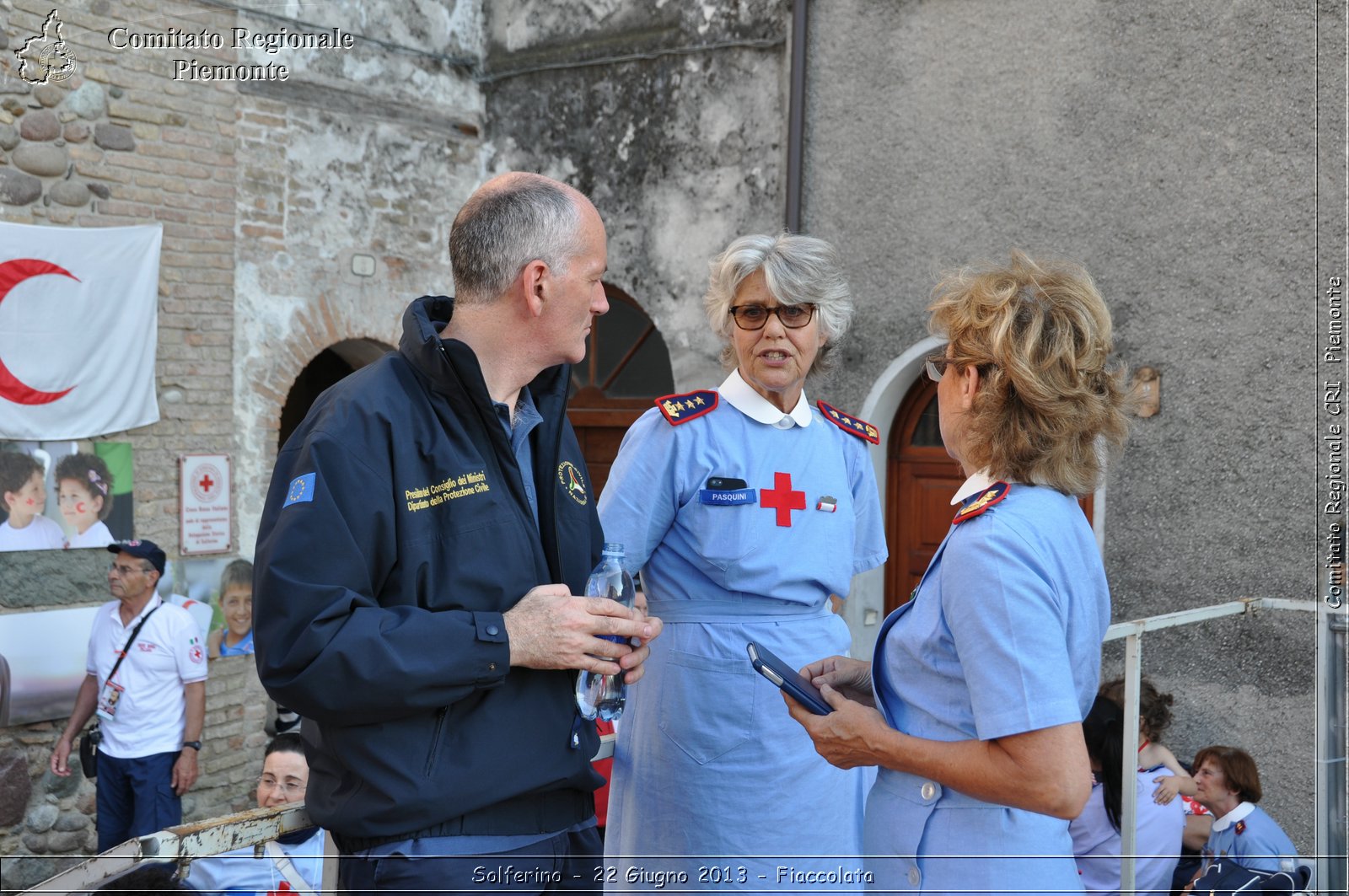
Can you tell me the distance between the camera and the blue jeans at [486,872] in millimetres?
1674

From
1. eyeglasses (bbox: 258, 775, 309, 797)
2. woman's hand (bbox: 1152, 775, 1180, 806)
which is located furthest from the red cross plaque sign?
woman's hand (bbox: 1152, 775, 1180, 806)

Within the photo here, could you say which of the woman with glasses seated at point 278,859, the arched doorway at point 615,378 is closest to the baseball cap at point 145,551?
the woman with glasses seated at point 278,859

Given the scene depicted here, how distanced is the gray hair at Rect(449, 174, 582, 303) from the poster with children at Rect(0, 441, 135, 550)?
16.5ft

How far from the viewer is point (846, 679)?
215 cm

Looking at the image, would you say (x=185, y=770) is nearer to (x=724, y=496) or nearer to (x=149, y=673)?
(x=149, y=673)

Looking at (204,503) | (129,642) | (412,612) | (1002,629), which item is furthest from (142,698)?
(1002,629)

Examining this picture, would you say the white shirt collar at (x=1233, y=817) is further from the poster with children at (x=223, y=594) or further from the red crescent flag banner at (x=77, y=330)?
the red crescent flag banner at (x=77, y=330)

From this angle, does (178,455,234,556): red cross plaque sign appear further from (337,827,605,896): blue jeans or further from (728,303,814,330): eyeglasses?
(337,827,605,896): blue jeans

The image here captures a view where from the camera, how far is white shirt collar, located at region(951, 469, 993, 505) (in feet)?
5.94

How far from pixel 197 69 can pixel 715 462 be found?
5.36 m

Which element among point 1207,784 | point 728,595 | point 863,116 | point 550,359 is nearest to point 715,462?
point 728,595

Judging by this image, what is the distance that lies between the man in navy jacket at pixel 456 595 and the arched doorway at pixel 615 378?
19.0 ft

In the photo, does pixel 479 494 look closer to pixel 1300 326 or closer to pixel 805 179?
pixel 1300 326

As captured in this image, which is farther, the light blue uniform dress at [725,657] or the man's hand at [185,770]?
the man's hand at [185,770]
